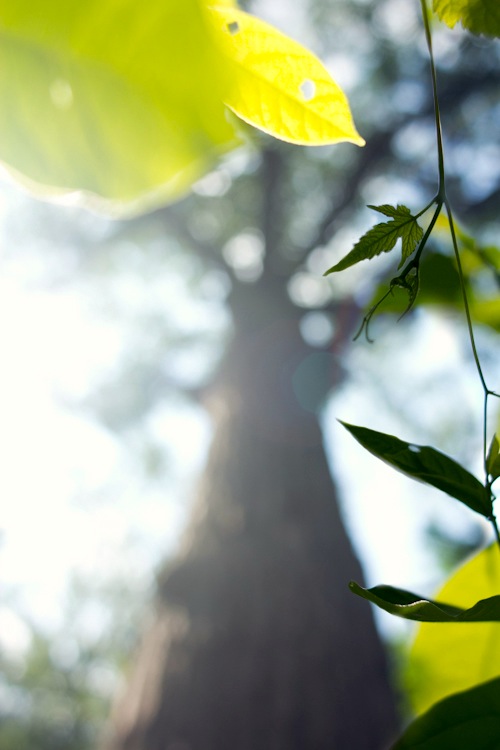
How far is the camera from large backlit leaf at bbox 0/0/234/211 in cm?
A: 14

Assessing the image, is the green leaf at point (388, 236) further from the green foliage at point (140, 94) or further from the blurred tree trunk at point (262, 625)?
the blurred tree trunk at point (262, 625)

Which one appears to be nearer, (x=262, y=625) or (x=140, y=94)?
(x=140, y=94)

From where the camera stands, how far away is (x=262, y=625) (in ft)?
6.94

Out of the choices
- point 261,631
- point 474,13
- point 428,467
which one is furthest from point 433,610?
point 261,631

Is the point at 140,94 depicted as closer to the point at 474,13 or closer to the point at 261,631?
the point at 474,13

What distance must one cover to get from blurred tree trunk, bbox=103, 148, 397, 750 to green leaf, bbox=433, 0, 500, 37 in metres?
2.00

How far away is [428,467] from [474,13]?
0.37 feet

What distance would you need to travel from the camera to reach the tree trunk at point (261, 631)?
6.15 ft

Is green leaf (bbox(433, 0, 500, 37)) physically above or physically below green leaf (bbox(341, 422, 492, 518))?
above

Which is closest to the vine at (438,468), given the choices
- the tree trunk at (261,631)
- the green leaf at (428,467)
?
the green leaf at (428,467)

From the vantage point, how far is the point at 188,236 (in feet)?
14.3

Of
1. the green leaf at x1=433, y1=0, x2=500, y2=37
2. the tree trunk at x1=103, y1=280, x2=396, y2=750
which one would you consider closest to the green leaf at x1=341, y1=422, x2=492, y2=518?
the green leaf at x1=433, y1=0, x2=500, y2=37

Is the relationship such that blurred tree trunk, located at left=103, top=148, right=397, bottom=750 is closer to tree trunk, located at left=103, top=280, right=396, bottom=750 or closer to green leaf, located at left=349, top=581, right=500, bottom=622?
tree trunk, located at left=103, top=280, right=396, bottom=750

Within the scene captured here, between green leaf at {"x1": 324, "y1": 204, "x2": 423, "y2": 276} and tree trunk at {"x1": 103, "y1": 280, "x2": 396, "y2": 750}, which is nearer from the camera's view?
green leaf at {"x1": 324, "y1": 204, "x2": 423, "y2": 276}
